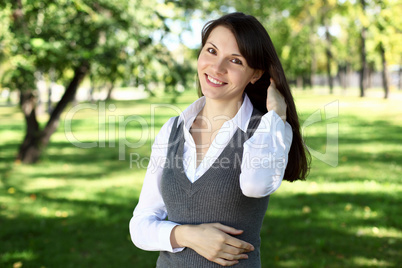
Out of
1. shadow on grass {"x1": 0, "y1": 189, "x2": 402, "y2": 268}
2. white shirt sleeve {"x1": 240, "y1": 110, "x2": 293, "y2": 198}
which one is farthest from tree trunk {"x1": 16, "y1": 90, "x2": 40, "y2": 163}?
white shirt sleeve {"x1": 240, "y1": 110, "x2": 293, "y2": 198}

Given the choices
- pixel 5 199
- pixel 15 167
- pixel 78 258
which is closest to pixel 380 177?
pixel 78 258

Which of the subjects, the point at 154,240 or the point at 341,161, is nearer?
the point at 154,240

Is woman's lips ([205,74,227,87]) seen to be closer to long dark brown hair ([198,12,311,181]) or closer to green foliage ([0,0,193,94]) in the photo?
long dark brown hair ([198,12,311,181])

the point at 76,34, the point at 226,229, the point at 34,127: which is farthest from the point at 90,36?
the point at 226,229

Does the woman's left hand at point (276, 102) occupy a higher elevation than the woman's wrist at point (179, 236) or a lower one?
higher

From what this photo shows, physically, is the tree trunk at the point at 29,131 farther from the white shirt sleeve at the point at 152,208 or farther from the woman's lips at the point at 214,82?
the woman's lips at the point at 214,82

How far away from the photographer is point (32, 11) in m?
6.24

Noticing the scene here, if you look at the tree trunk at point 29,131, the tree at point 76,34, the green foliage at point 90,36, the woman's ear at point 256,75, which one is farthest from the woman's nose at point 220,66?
the tree trunk at point 29,131

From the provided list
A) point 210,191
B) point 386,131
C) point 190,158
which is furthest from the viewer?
point 386,131

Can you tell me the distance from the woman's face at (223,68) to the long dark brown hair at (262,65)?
29 millimetres

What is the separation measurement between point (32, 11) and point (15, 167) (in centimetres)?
468

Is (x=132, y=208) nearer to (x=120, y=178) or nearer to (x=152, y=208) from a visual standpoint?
(x=120, y=178)

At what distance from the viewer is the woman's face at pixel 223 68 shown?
177 cm

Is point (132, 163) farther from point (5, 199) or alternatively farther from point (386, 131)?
point (386, 131)
